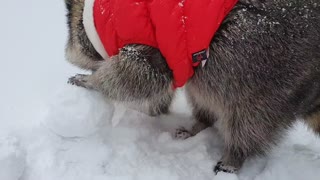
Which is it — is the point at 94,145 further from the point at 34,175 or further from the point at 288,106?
the point at 288,106

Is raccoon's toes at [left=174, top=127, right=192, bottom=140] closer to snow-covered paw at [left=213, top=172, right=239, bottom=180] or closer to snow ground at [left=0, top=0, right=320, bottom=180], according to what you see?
snow ground at [left=0, top=0, right=320, bottom=180]

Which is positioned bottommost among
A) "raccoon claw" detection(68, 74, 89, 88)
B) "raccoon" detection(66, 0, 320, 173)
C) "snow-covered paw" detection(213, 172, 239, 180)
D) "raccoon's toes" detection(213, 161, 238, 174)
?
"raccoon's toes" detection(213, 161, 238, 174)

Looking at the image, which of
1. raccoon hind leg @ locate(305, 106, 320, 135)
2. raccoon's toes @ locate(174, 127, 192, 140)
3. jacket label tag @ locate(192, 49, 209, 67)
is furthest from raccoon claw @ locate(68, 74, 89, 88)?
raccoon hind leg @ locate(305, 106, 320, 135)

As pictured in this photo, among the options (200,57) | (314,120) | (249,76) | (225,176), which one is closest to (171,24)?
(200,57)

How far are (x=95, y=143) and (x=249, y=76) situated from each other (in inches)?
40.1

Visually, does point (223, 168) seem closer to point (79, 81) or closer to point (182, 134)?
point (182, 134)

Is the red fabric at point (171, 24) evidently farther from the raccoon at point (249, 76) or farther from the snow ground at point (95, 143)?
the snow ground at point (95, 143)

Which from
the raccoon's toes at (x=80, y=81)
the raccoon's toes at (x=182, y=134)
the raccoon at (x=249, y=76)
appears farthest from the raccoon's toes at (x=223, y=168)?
the raccoon's toes at (x=80, y=81)

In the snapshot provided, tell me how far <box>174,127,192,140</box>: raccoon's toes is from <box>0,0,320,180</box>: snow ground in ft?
0.16

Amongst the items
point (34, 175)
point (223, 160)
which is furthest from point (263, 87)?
point (34, 175)

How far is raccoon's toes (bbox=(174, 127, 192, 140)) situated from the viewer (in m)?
3.19

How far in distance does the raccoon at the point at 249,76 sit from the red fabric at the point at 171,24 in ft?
0.22

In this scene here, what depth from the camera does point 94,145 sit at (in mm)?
2877

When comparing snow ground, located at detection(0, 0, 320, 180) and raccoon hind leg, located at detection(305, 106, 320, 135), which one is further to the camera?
raccoon hind leg, located at detection(305, 106, 320, 135)
